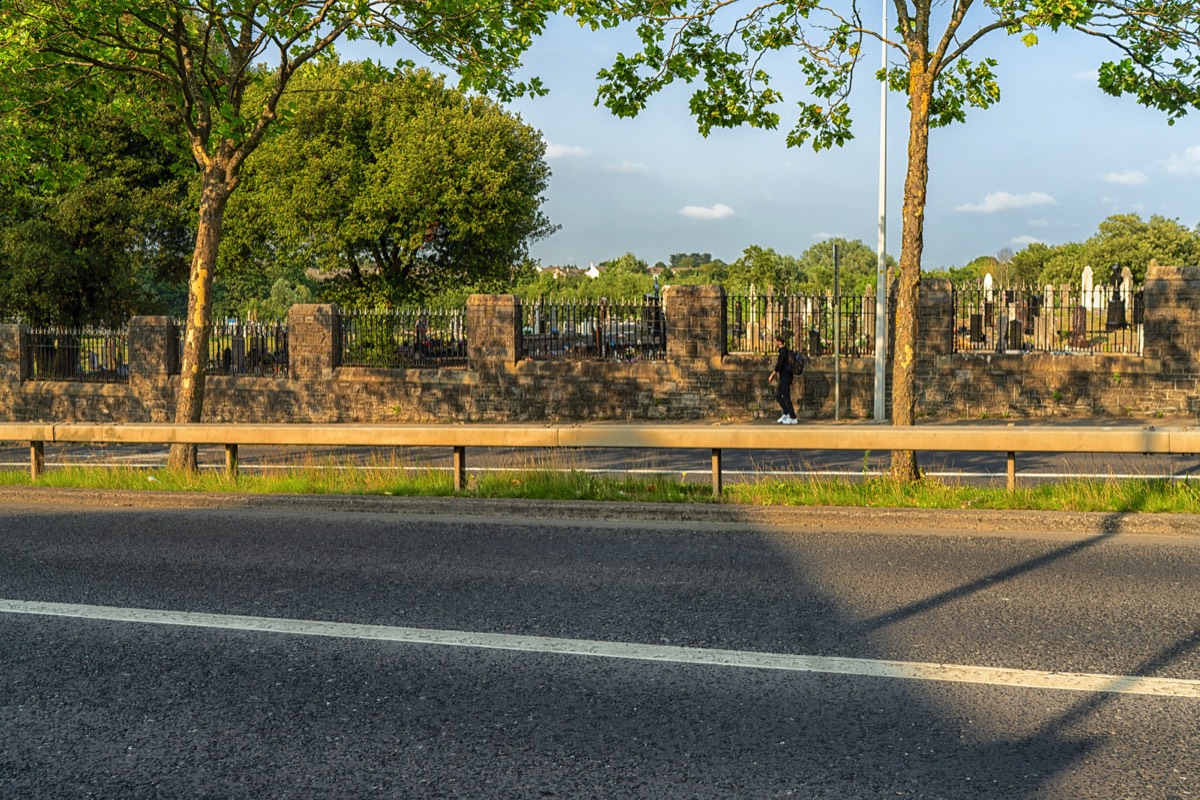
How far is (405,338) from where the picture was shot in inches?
907

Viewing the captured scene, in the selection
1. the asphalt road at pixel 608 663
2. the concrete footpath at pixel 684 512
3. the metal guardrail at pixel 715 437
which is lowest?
the asphalt road at pixel 608 663

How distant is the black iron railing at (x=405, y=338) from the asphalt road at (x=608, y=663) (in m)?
14.1

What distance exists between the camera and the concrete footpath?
8750 mm

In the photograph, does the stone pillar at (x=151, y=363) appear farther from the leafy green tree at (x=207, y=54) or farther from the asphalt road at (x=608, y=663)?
the asphalt road at (x=608, y=663)

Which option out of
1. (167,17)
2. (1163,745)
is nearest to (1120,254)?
(167,17)

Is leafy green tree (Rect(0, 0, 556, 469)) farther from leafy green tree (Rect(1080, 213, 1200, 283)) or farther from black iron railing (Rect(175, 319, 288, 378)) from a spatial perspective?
leafy green tree (Rect(1080, 213, 1200, 283))

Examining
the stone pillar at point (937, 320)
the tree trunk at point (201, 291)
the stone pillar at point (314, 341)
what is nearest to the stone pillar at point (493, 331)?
the stone pillar at point (314, 341)

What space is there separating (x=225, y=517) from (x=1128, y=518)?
25.1ft

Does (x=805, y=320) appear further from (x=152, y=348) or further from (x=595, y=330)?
(x=152, y=348)

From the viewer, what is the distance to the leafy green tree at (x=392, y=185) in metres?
38.1

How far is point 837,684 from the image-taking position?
4.90 m

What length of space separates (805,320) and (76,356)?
16376 mm

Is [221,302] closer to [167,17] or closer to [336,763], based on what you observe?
[167,17]

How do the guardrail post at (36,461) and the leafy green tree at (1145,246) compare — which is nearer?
the guardrail post at (36,461)
